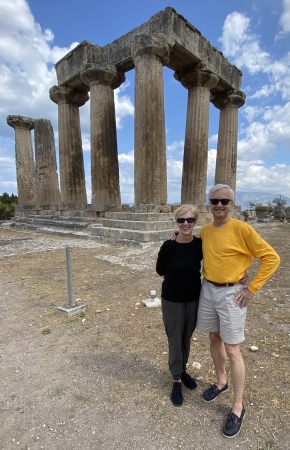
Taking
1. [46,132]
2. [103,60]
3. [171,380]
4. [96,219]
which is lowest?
[171,380]

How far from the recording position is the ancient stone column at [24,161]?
65.2 ft

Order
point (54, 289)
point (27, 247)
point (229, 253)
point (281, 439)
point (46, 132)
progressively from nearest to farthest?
point (281, 439) < point (229, 253) < point (54, 289) < point (27, 247) < point (46, 132)

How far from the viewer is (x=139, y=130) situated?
10.1 meters

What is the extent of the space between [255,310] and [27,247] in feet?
26.5

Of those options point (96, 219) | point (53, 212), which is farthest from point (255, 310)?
point (53, 212)

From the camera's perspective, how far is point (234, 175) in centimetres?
1495

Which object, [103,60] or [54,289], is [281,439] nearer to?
[54,289]

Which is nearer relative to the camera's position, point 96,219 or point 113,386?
point 113,386

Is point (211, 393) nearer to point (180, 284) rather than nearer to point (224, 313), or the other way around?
point (224, 313)

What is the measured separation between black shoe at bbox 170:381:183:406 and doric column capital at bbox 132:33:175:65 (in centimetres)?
1065

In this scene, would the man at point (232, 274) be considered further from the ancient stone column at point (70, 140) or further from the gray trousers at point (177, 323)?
the ancient stone column at point (70, 140)

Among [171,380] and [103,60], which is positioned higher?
[103,60]

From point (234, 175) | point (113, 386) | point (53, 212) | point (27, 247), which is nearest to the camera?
point (113, 386)

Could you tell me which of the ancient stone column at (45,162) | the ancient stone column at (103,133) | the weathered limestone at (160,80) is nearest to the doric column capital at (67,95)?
the weathered limestone at (160,80)
